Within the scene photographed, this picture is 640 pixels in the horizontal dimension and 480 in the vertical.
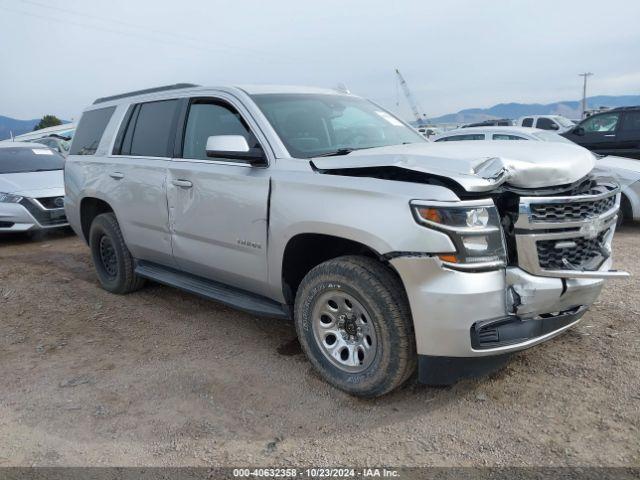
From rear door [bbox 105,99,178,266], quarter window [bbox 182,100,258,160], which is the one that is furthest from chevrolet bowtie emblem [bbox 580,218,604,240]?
rear door [bbox 105,99,178,266]

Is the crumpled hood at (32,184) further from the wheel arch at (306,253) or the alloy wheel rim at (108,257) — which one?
the wheel arch at (306,253)

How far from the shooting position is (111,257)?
5.47m

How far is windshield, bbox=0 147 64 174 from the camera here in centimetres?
915

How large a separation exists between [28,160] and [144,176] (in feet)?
20.2

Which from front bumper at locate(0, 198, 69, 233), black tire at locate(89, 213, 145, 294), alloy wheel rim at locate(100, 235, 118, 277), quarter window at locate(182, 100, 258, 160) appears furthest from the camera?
front bumper at locate(0, 198, 69, 233)

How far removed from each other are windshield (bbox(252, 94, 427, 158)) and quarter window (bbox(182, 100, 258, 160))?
0.23 m

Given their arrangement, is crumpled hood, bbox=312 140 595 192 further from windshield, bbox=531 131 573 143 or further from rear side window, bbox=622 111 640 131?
rear side window, bbox=622 111 640 131

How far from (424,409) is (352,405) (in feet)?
1.36

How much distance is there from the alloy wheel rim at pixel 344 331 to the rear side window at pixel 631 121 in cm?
964

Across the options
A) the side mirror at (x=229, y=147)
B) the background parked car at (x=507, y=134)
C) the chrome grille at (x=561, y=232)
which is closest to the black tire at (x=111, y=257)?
the side mirror at (x=229, y=147)

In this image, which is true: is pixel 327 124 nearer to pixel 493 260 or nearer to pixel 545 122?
pixel 493 260

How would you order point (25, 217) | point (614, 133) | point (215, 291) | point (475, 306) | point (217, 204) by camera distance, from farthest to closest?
point (614, 133), point (25, 217), point (215, 291), point (217, 204), point (475, 306)

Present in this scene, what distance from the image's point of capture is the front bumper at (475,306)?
2707mm

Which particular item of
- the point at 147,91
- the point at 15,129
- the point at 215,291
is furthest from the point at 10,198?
the point at 15,129
